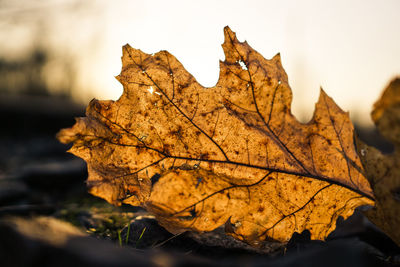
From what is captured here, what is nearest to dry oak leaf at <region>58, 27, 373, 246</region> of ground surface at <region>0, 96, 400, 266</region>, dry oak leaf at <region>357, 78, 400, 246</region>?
dry oak leaf at <region>357, 78, 400, 246</region>

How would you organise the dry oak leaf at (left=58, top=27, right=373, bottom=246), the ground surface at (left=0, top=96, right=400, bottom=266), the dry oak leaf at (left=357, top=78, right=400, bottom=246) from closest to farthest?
the ground surface at (left=0, top=96, right=400, bottom=266) → the dry oak leaf at (left=357, top=78, right=400, bottom=246) → the dry oak leaf at (left=58, top=27, right=373, bottom=246)

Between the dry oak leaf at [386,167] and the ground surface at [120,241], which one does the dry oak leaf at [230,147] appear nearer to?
the dry oak leaf at [386,167]

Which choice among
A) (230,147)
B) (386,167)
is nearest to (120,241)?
(230,147)

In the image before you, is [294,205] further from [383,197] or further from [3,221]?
[3,221]

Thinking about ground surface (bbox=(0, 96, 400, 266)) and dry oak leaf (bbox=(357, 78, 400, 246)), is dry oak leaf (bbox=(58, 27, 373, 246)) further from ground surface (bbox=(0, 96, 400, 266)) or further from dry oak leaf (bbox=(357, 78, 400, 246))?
ground surface (bbox=(0, 96, 400, 266))

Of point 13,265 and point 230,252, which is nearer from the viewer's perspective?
point 13,265

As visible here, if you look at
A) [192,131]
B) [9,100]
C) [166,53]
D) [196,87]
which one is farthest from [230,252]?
[9,100]

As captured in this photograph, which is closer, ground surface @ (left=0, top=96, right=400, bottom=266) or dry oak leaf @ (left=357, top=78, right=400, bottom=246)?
ground surface @ (left=0, top=96, right=400, bottom=266)
